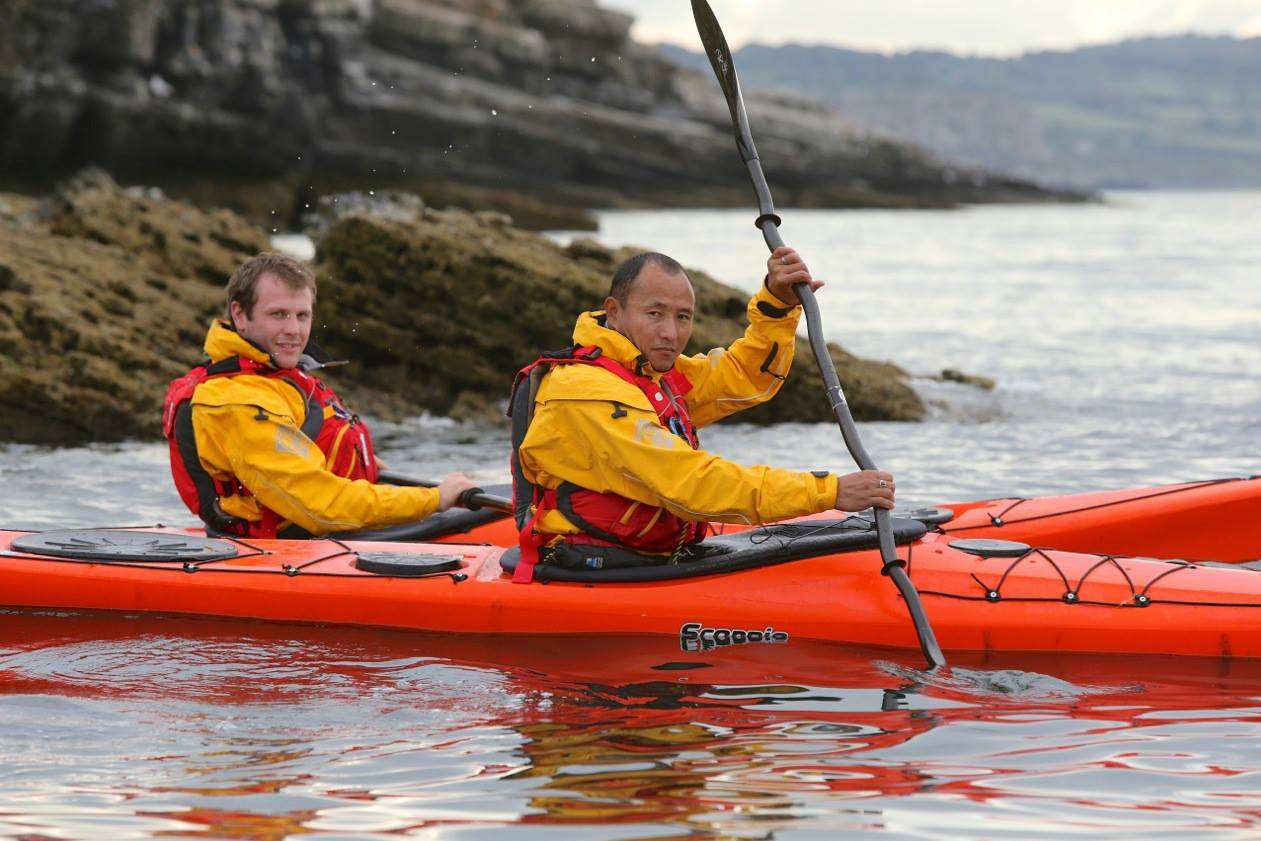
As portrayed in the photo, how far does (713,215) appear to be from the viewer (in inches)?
2130

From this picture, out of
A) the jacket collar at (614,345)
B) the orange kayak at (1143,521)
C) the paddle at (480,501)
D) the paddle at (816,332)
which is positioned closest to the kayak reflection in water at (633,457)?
the jacket collar at (614,345)

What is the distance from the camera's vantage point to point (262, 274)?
5531 mm

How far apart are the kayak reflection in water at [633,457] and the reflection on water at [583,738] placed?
1.27 ft

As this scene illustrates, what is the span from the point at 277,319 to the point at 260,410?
1.09ft

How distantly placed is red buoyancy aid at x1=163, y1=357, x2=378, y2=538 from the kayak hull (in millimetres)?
308

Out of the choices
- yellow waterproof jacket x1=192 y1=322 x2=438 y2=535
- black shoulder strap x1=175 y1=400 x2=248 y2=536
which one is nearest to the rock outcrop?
black shoulder strap x1=175 y1=400 x2=248 y2=536

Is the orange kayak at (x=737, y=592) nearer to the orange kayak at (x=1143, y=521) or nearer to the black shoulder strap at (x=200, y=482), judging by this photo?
the black shoulder strap at (x=200, y=482)

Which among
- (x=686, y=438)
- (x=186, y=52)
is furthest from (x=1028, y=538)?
(x=186, y=52)

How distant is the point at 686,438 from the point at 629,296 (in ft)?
1.75

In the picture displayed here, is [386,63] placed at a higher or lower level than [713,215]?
higher

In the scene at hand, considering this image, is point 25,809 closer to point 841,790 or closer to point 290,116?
point 841,790

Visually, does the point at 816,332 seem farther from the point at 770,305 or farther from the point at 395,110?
the point at 395,110

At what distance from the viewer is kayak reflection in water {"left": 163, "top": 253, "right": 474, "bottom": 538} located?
18.1 ft

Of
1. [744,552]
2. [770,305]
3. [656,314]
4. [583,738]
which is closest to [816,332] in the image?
[770,305]
